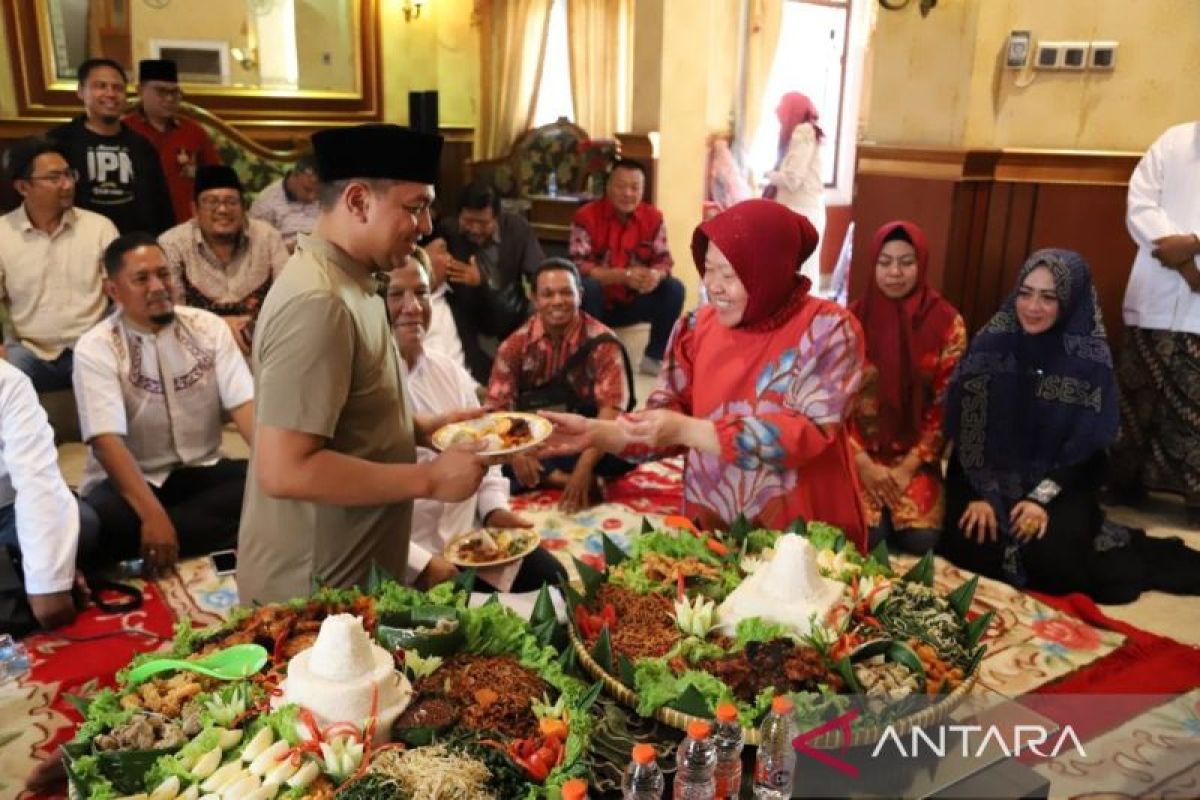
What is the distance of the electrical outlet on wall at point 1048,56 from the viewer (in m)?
4.00

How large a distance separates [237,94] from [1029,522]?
19.3 feet

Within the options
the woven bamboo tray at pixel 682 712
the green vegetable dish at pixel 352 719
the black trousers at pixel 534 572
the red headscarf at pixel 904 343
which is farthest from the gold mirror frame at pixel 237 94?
the woven bamboo tray at pixel 682 712

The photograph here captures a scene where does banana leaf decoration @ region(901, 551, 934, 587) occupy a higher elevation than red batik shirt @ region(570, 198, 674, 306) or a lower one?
lower

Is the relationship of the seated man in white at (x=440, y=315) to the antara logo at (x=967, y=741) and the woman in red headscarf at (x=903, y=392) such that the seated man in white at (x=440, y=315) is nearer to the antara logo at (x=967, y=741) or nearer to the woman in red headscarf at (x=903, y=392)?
the woman in red headscarf at (x=903, y=392)

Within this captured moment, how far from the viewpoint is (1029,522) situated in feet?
10.1

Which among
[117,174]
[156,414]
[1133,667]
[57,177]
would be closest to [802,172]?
[117,174]

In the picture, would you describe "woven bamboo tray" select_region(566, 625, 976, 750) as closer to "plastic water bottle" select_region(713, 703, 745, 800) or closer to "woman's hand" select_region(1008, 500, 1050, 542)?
"plastic water bottle" select_region(713, 703, 745, 800)

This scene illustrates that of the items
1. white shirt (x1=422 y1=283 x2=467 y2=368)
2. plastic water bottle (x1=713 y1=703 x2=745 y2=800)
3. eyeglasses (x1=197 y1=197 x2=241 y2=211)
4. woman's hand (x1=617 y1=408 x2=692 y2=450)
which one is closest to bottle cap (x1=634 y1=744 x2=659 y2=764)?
plastic water bottle (x1=713 y1=703 x2=745 y2=800)

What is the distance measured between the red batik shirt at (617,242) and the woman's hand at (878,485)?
8.01 ft

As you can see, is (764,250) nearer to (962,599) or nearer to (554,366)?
(962,599)

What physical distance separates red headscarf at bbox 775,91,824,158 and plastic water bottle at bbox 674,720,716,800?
668 cm

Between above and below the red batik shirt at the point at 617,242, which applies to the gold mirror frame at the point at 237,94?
above

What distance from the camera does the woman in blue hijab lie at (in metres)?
3.07

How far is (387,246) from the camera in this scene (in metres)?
1.61
